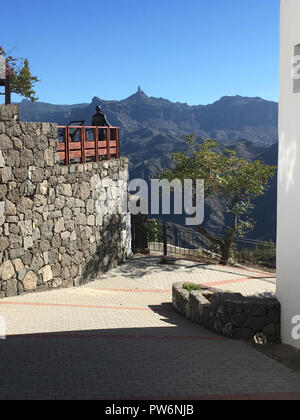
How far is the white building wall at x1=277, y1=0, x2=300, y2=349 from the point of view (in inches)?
280

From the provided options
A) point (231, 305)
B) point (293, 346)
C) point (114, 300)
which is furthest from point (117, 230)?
point (293, 346)

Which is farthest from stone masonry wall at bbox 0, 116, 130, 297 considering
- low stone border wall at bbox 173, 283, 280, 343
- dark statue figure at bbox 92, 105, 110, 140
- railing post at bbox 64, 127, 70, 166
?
low stone border wall at bbox 173, 283, 280, 343

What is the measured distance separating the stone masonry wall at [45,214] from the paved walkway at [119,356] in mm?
736

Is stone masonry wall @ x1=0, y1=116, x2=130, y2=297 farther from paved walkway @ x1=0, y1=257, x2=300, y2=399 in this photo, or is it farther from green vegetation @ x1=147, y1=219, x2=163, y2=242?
green vegetation @ x1=147, y1=219, x2=163, y2=242

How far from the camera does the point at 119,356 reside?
604 centimetres

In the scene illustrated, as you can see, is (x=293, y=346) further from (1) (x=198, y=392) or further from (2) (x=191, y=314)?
(1) (x=198, y=392)

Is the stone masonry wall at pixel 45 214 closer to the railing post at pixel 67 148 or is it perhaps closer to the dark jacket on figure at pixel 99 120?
the railing post at pixel 67 148

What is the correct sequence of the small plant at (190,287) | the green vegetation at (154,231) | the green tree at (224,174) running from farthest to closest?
the green vegetation at (154,231) → the green tree at (224,174) → the small plant at (190,287)

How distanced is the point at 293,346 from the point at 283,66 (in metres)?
4.83

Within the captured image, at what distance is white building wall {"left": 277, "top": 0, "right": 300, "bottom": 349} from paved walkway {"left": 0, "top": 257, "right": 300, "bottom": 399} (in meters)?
1.08

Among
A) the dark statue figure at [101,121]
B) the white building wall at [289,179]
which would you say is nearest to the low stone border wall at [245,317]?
the white building wall at [289,179]

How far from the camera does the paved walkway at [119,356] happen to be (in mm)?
4789

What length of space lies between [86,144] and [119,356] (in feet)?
27.1
